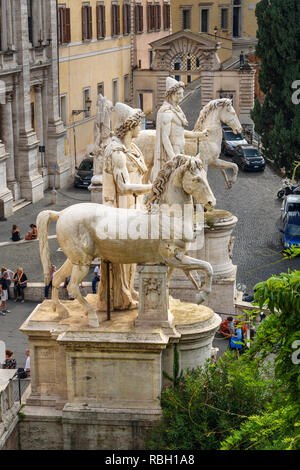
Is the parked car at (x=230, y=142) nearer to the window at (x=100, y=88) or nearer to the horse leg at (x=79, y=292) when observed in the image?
the window at (x=100, y=88)

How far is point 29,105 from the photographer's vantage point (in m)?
34.8

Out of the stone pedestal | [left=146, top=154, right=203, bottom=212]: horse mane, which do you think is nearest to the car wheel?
the stone pedestal

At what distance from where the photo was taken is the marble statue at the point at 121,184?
14.1m

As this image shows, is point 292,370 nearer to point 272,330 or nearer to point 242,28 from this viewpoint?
point 272,330

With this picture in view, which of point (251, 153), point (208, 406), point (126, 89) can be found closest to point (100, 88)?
point (126, 89)

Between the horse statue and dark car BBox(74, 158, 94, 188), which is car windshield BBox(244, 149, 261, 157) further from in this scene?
the horse statue

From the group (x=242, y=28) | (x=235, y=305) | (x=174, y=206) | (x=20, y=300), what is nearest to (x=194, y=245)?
(x=235, y=305)

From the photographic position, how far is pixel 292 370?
1012 centimetres

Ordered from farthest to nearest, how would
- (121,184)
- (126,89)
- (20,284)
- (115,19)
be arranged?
1. (126,89)
2. (115,19)
3. (20,284)
4. (121,184)

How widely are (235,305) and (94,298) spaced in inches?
240

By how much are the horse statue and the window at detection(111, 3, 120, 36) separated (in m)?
35.9

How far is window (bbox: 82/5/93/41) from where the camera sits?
43.0 m

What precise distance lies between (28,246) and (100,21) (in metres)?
20.6

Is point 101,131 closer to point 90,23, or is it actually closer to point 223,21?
point 90,23
